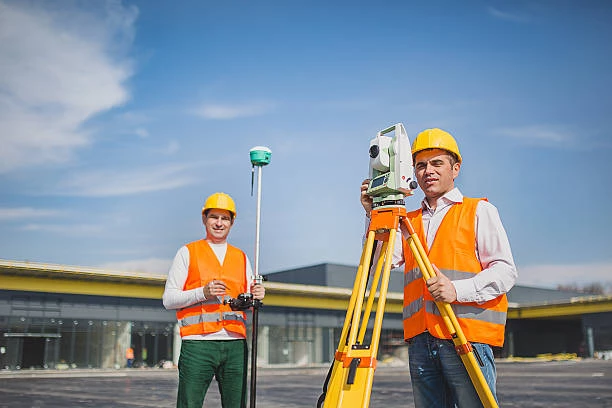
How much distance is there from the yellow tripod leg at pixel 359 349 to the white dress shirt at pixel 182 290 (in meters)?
1.51

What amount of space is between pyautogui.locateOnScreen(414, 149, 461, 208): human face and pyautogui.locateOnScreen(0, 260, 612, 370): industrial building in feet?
67.8

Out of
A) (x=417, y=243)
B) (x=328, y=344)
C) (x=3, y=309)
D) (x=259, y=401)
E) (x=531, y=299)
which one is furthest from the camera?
(x=531, y=299)

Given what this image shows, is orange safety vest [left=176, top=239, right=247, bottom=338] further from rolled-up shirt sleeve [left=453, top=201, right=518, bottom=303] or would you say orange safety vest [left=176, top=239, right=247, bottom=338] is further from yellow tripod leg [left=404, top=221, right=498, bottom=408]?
rolled-up shirt sleeve [left=453, top=201, right=518, bottom=303]

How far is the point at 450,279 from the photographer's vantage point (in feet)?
8.91

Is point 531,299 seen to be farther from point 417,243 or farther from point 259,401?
point 417,243

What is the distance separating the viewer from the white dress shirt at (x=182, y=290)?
3.95 m

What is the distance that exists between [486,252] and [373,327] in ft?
2.18

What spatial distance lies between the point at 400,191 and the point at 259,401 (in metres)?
8.59

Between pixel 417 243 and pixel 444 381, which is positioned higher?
pixel 417 243

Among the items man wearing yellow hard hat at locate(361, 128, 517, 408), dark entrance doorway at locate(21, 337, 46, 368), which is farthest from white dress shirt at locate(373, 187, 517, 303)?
dark entrance doorway at locate(21, 337, 46, 368)

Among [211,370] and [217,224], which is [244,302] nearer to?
[211,370]

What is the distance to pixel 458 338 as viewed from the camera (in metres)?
2.55

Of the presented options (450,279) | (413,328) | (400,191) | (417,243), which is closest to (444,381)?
(413,328)

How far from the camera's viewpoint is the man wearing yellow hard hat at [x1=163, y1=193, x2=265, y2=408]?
3.93m
